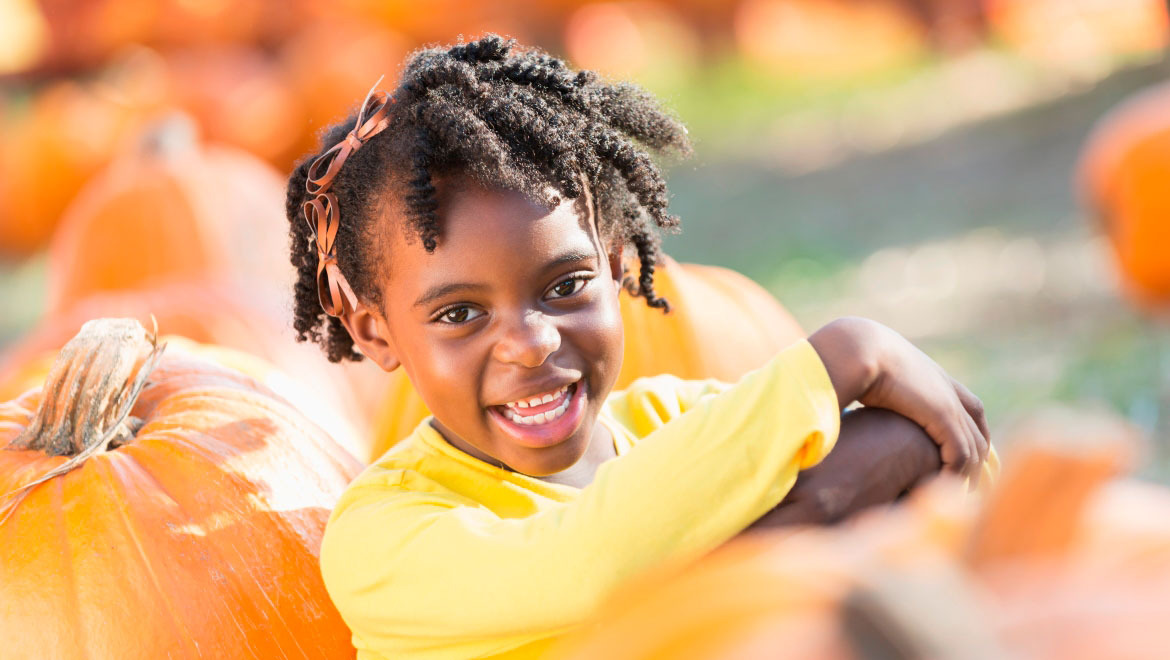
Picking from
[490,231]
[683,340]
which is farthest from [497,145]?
[683,340]

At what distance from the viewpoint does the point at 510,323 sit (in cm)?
190

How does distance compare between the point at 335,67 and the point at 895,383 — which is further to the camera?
the point at 335,67

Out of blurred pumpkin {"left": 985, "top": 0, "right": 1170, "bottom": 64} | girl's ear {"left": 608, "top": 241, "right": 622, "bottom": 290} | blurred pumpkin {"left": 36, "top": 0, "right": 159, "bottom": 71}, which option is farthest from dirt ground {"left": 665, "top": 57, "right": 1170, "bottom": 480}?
blurred pumpkin {"left": 36, "top": 0, "right": 159, "bottom": 71}

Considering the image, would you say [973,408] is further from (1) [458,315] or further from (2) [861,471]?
(1) [458,315]

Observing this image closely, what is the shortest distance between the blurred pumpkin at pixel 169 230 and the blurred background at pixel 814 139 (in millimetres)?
15

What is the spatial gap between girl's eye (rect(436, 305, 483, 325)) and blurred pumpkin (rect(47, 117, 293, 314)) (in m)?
2.66

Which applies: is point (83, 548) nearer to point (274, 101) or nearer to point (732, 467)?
point (732, 467)

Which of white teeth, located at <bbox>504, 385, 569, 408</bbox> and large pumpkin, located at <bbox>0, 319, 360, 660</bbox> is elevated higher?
white teeth, located at <bbox>504, 385, 569, 408</bbox>

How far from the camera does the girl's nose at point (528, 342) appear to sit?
1.88m

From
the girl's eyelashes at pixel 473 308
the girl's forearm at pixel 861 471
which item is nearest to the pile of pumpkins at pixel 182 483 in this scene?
the girl's eyelashes at pixel 473 308

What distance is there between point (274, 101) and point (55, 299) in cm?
377

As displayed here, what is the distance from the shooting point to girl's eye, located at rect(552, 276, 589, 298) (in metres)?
1.96

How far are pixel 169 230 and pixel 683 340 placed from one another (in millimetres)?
2384

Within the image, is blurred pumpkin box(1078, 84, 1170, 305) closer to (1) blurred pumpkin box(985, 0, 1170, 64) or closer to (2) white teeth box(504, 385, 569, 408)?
(1) blurred pumpkin box(985, 0, 1170, 64)
